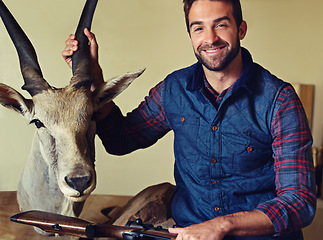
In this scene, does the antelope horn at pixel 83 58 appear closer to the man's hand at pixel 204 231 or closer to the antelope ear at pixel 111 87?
the antelope ear at pixel 111 87

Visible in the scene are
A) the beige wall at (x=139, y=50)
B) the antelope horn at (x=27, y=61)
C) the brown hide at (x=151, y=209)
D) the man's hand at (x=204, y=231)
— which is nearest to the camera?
the man's hand at (x=204, y=231)

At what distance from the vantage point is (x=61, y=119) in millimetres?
1216

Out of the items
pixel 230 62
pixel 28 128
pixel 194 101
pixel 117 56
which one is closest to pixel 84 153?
pixel 194 101

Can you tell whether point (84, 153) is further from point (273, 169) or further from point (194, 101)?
point (273, 169)

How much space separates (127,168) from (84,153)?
1.25 m

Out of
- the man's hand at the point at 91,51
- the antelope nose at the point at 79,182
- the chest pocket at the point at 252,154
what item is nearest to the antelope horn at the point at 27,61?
the man's hand at the point at 91,51

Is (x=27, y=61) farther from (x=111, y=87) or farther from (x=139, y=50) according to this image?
(x=139, y=50)

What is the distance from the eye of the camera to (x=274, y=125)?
1.37 metres

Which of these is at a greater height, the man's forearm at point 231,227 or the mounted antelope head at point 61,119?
the mounted antelope head at point 61,119

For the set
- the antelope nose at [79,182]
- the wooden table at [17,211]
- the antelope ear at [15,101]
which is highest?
the antelope ear at [15,101]

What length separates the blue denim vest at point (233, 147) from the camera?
1.40m

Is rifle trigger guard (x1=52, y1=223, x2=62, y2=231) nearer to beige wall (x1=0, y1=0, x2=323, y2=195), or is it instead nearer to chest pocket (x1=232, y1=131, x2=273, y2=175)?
chest pocket (x1=232, y1=131, x2=273, y2=175)

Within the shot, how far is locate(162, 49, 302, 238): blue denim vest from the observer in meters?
1.40

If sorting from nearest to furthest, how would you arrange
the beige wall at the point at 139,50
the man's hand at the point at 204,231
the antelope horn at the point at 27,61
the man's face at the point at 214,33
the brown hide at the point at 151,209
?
1. the man's hand at the point at 204,231
2. the antelope horn at the point at 27,61
3. the man's face at the point at 214,33
4. the brown hide at the point at 151,209
5. the beige wall at the point at 139,50
